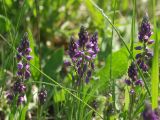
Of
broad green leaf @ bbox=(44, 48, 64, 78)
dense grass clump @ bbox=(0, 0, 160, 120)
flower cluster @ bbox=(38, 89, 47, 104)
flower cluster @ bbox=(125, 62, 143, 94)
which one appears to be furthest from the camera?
broad green leaf @ bbox=(44, 48, 64, 78)

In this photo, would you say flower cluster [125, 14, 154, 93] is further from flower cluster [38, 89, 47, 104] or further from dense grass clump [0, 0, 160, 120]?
flower cluster [38, 89, 47, 104]

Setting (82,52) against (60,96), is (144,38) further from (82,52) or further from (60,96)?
(60,96)

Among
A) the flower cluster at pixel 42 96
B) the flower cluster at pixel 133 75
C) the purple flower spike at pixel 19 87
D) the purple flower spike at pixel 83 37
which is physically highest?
the purple flower spike at pixel 83 37

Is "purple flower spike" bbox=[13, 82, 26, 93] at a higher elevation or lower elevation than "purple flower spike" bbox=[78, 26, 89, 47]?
lower

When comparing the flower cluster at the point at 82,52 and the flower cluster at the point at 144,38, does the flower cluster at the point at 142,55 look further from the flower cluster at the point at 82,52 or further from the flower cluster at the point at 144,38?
the flower cluster at the point at 82,52

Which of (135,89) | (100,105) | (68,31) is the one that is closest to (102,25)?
(68,31)

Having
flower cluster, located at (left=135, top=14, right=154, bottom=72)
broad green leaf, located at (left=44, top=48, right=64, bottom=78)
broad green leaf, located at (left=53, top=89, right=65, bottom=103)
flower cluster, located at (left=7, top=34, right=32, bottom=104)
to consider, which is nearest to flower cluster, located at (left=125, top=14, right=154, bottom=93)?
flower cluster, located at (left=135, top=14, right=154, bottom=72)

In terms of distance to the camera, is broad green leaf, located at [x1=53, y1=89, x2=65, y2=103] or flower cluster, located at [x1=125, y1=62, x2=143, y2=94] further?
broad green leaf, located at [x1=53, y1=89, x2=65, y2=103]

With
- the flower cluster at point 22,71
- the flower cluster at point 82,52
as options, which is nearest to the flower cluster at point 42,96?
the flower cluster at point 22,71

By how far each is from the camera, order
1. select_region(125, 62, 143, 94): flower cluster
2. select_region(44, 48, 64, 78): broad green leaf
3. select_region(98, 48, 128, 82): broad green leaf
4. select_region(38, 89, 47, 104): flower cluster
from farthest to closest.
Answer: select_region(44, 48, 64, 78): broad green leaf → select_region(98, 48, 128, 82): broad green leaf → select_region(38, 89, 47, 104): flower cluster → select_region(125, 62, 143, 94): flower cluster
